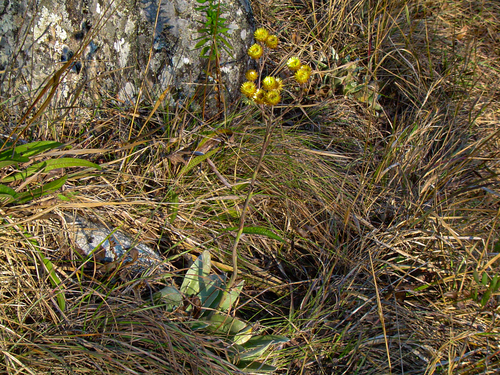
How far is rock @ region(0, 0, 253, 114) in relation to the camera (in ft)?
5.71

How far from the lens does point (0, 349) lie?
113cm

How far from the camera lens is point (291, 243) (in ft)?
5.76

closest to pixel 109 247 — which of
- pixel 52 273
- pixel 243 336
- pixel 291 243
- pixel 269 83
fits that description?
pixel 52 273

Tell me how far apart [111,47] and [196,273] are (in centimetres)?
111

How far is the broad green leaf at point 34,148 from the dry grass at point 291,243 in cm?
14

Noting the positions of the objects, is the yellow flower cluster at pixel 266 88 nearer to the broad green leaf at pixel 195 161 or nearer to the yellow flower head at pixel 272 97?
the yellow flower head at pixel 272 97

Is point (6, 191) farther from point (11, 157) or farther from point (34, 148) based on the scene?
point (34, 148)

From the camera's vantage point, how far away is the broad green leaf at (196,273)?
1480mm

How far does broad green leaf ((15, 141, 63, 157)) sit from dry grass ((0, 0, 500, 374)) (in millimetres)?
139

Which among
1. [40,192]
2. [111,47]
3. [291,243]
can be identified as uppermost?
[111,47]

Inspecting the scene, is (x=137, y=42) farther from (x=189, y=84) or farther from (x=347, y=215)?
(x=347, y=215)

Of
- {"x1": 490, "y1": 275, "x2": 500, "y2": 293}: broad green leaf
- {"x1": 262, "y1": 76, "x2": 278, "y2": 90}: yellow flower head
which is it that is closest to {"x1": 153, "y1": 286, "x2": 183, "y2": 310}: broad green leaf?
{"x1": 262, "y1": 76, "x2": 278, "y2": 90}: yellow flower head

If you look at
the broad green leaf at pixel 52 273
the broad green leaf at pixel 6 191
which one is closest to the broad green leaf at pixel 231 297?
the broad green leaf at pixel 52 273

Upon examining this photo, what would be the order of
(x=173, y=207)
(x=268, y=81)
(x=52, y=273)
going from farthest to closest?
1. (x=173, y=207)
2. (x=52, y=273)
3. (x=268, y=81)
